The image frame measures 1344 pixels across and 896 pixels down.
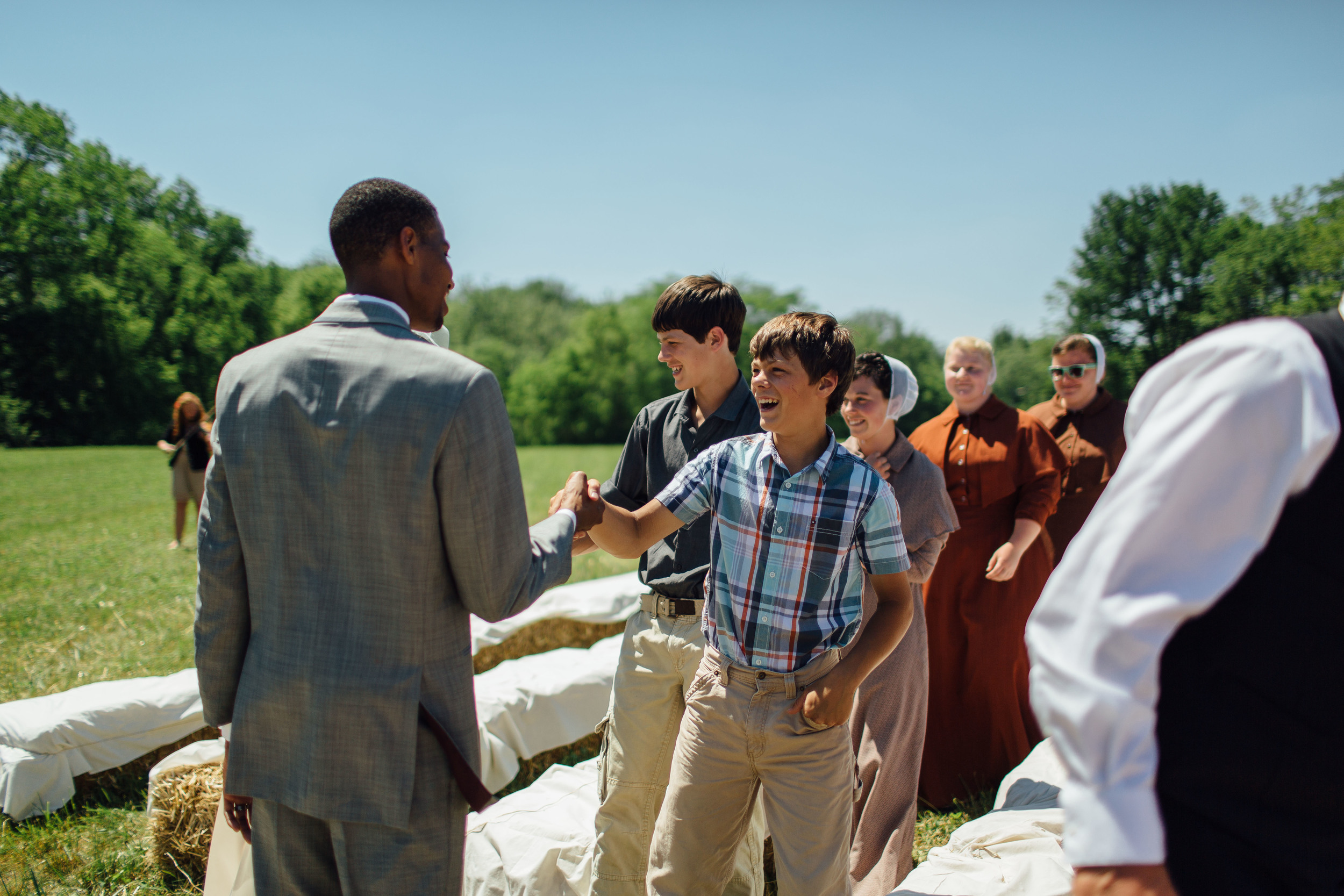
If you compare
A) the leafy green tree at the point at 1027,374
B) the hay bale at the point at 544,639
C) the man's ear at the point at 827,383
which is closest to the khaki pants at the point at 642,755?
the man's ear at the point at 827,383

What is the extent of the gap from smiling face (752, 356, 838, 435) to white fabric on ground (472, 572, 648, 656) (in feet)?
12.3

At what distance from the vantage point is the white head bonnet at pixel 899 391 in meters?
3.96

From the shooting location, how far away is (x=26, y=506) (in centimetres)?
1617

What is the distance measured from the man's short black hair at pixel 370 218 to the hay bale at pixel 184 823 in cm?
277

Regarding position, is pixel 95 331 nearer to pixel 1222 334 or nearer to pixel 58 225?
pixel 58 225

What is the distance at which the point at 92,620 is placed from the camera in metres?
7.75

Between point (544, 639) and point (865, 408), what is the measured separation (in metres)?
3.72

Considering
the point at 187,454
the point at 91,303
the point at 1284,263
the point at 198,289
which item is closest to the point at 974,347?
the point at 187,454

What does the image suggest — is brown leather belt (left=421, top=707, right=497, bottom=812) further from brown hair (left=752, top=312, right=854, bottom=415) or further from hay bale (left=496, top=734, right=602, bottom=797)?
hay bale (left=496, top=734, right=602, bottom=797)

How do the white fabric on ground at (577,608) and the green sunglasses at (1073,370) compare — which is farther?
the green sunglasses at (1073,370)

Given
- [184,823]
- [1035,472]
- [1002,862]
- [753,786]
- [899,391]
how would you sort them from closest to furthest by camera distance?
1. [753,786]
2. [1002,862]
3. [184,823]
4. [899,391]
5. [1035,472]

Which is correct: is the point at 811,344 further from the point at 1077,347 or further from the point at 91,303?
the point at 91,303

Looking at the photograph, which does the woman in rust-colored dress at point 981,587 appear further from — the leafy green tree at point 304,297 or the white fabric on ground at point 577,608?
the leafy green tree at point 304,297

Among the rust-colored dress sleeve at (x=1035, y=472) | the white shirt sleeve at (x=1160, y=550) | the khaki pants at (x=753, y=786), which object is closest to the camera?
the white shirt sleeve at (x=1160, y=550)
